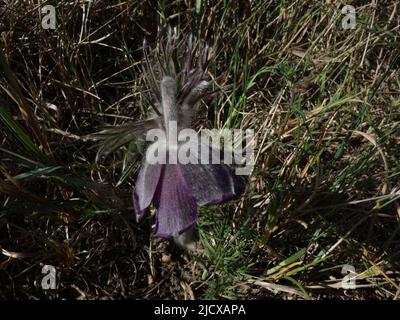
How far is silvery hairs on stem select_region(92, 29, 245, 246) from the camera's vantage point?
104cm

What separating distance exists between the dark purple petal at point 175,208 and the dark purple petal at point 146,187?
2cm

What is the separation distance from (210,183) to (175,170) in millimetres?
73

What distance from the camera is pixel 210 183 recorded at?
104 cm

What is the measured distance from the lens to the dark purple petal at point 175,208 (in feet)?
3.41

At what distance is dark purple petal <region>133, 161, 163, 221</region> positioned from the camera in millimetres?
1046

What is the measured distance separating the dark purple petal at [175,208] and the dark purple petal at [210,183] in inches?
0.5

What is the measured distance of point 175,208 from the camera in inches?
40.9

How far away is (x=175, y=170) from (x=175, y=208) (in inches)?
2.9

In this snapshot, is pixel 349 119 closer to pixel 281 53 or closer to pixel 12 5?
pixel 281 53

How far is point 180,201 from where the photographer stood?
104 cm

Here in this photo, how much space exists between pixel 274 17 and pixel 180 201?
86cm

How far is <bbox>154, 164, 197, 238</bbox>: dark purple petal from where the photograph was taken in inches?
40.9

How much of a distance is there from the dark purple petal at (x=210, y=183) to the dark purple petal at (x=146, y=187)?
54mm

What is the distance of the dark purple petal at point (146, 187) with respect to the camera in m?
1.05
